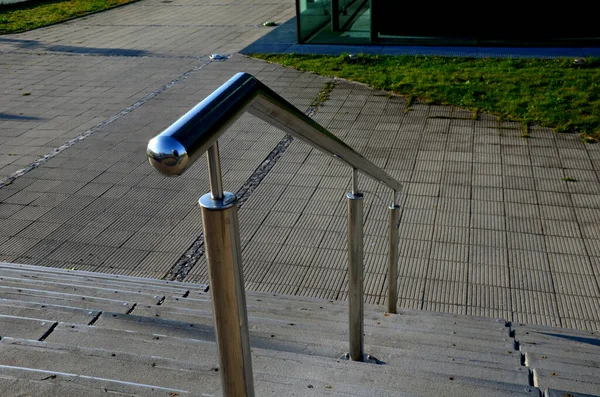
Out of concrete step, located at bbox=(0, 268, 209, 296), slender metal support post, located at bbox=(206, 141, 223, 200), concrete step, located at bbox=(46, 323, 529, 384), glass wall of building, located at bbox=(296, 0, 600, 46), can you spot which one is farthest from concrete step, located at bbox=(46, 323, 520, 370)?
glass wall of building, located at bbox=(296, 0, 600, 46)

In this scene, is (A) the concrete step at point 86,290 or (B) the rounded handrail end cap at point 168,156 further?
(A) the concrete step at point 86,290

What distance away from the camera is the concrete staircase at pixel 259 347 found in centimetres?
240

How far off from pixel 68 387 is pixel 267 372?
743 millimetres

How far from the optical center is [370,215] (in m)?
5.85

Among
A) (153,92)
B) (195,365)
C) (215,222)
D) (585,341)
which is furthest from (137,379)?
(153,92)

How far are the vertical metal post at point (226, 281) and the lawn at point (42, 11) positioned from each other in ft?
51.9

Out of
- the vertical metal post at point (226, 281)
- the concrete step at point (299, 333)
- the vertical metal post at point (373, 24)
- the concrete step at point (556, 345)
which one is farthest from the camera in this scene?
the vertical metal post at point (373, 24)

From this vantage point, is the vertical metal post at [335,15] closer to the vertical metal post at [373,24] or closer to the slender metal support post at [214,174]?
the vertical metal post at [373,24]

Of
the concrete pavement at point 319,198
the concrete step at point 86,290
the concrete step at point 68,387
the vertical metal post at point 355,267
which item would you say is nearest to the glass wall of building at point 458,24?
the concrete pavement at point 319,198

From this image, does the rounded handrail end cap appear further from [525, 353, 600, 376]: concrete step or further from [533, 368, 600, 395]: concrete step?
[525, 353, 600, 376]: concrete step

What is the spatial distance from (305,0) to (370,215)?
810 centimetres

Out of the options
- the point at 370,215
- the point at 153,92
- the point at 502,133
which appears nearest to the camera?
the point at 370,215

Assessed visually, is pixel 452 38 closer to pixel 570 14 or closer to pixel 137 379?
pixel 570 14

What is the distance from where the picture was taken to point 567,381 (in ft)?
9.31
